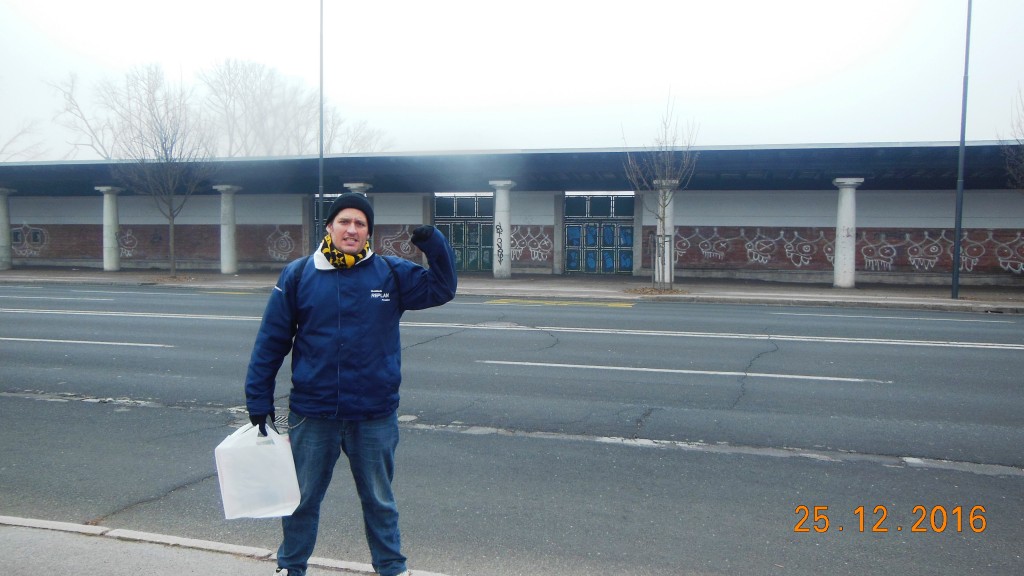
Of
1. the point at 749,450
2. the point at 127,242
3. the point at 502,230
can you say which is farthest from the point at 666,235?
the point at 127,242

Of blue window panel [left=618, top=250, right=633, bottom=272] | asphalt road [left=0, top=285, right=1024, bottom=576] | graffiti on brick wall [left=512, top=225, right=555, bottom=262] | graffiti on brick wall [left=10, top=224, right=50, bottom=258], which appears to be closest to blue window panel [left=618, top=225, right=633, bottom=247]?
blue window panel [left=618, top=250, right=633, bottom=272]

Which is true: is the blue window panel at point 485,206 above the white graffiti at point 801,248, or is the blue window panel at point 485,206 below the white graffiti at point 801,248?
above

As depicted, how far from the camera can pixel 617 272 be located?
29672 mm

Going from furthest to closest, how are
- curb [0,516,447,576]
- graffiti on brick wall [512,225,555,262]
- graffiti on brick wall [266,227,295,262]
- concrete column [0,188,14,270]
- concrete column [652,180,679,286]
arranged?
concrete column [0,188,14,270] < graffiti on brick wall [266,227,295,262] < graffiti on brick wall [512,225,555,262] < concrete column [652,180,679,286] < curb [0,516,447,576]

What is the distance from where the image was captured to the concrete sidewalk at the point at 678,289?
64.4 ft

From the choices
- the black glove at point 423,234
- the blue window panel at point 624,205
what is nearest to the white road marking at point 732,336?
the black glove at point 423,234

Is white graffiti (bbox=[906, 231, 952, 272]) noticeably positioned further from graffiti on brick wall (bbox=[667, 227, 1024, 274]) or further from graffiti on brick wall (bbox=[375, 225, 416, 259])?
graffiti on brick wall (bbox=[375, 225, 416, 259])

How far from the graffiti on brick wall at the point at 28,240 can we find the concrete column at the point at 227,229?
982 cm

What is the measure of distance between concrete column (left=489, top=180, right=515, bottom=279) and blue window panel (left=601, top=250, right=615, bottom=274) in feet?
14.4

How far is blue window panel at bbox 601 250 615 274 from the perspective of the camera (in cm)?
2973

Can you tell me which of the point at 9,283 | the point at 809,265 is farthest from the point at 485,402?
the point at 9,283

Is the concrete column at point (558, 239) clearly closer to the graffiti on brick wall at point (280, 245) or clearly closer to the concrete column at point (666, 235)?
the concrete column at point (666, 235)

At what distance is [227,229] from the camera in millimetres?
30219

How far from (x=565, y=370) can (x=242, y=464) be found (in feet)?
21.6
